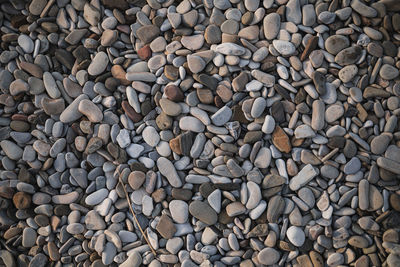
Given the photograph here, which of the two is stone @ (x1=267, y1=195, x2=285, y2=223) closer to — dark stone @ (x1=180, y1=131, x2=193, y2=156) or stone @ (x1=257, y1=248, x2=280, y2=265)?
stone @ (x1=257, y1=248, x2=280, y2=265)

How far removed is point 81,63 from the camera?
1302 mm

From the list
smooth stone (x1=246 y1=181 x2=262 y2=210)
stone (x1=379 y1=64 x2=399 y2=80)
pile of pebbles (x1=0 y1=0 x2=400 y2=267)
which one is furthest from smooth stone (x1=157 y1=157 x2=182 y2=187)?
stone (x1=379 y1=64 x2=399 y2=80)

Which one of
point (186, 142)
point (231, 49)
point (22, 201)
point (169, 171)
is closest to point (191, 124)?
point (186, 142)

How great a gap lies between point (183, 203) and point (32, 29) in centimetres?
83

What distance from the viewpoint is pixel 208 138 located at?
1.22 m

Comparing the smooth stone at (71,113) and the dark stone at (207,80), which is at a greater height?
the dark stone at (207,80)

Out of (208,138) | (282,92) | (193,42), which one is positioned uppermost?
(193,42)

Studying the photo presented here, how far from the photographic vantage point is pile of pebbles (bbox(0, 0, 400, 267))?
3.81 ft

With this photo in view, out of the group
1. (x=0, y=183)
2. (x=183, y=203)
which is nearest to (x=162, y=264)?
(x=183, y=203)

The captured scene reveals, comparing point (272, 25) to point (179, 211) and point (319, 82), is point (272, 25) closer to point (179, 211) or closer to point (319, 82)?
point (319, 82)

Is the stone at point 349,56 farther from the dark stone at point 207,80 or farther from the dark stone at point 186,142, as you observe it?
the dark stone at point 186,142

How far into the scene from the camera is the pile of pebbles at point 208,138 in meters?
1.16

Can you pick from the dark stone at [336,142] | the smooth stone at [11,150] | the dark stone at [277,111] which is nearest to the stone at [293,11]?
the dark stone at [277,111]

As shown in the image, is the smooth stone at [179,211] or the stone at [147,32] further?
the stone at [147,32]
